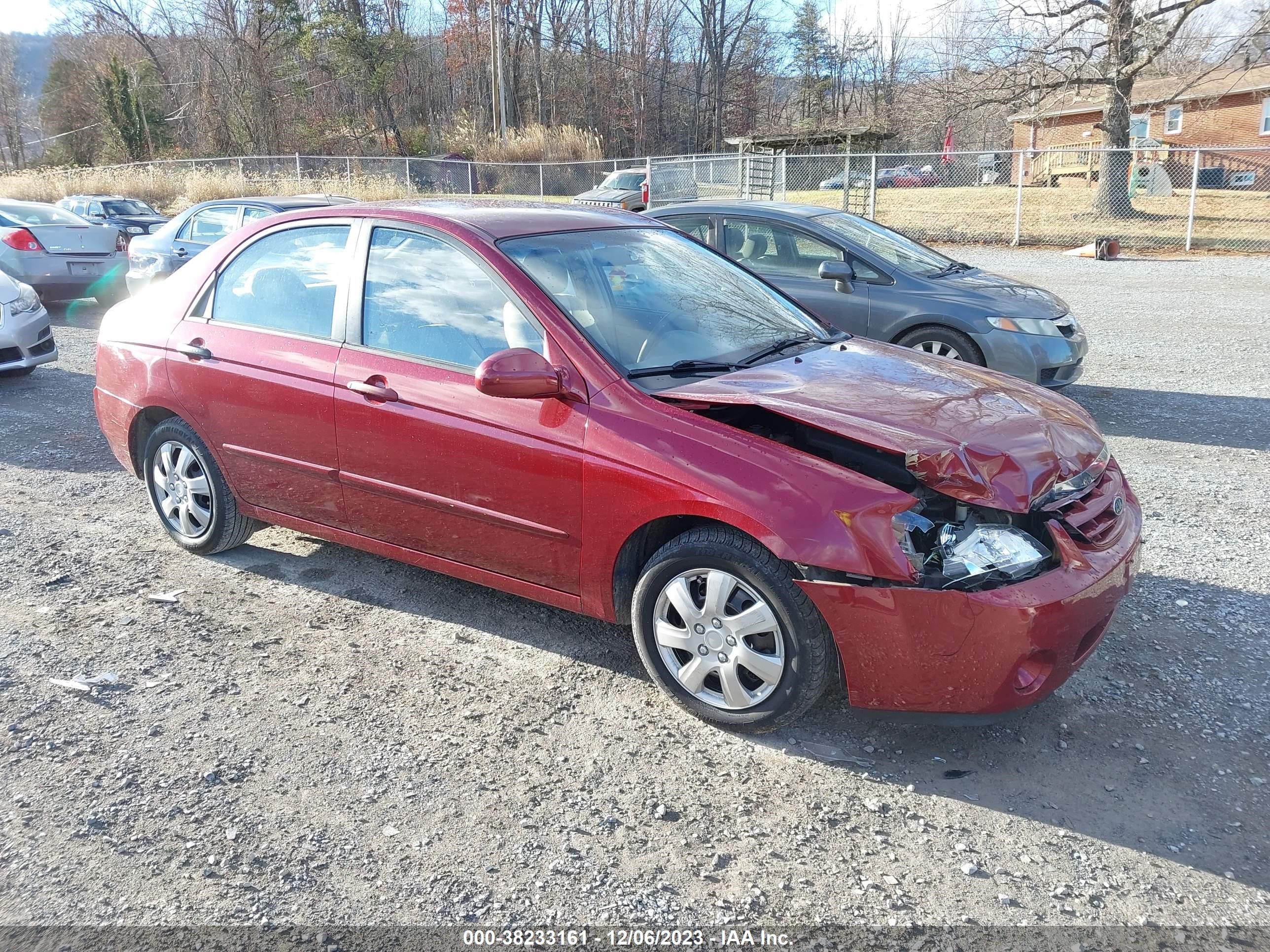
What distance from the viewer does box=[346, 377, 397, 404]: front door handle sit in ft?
13.0

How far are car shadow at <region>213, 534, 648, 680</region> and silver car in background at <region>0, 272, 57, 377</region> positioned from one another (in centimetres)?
503

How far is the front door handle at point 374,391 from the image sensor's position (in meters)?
3.95

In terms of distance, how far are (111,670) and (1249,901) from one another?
3.80 m

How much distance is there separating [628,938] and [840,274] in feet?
18.4

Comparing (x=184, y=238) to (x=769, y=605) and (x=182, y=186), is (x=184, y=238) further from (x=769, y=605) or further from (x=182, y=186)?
(x=182, y=186)

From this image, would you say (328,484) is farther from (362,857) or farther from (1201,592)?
(1201,592)

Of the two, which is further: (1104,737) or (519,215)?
(519,215)

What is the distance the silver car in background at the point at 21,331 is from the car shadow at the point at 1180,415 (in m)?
8.73

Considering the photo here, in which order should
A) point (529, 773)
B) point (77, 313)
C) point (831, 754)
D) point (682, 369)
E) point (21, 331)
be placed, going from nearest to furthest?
point (529, 773), point (831, 754), point (682, 369), point (21, 331), point (77, 313)

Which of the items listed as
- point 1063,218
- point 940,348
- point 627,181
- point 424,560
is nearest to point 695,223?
point 940,348

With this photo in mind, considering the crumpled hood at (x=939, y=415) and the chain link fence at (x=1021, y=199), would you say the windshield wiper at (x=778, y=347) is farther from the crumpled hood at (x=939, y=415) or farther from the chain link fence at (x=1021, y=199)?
the chain link fence at (x=1021, y=199)

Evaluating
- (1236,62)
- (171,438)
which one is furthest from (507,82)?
(171,438)

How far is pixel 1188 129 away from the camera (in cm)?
4484

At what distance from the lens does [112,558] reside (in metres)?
4.97
